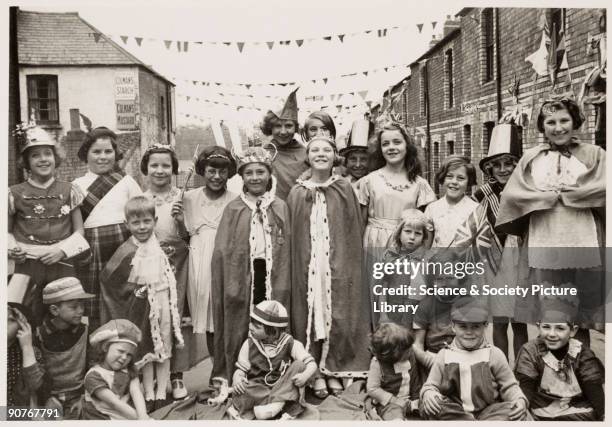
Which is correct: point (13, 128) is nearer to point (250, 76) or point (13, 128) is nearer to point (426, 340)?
point (250, 76)

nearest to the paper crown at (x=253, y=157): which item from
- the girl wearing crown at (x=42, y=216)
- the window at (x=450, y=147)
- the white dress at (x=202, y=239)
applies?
the white dress at (x=202, y=239)

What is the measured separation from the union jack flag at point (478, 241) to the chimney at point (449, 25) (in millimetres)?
1294

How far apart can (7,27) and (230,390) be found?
118 inches

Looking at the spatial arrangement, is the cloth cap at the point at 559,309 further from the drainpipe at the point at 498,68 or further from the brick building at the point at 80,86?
the brick building at the point at 80,86

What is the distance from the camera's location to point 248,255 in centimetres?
553

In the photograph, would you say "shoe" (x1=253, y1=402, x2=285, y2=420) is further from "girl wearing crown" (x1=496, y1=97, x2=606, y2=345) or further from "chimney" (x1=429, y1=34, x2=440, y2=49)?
"chimney" (x1=429, y1=34, x2=440, y2=49)

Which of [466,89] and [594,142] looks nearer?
[594,142]

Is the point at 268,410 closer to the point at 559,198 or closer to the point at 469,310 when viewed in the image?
the point at 469,310

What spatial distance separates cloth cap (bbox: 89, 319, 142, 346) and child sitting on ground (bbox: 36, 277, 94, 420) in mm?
104

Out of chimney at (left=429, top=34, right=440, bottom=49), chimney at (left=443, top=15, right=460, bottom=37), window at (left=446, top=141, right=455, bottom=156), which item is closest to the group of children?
window at (left=446, top=141, right=455, bottom=156)

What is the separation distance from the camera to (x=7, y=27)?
5.64 m

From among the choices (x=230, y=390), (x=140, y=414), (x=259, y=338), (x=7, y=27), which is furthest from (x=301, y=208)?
(x=7, y=27)

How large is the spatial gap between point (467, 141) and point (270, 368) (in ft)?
7.02

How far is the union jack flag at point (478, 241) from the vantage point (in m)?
5.54
